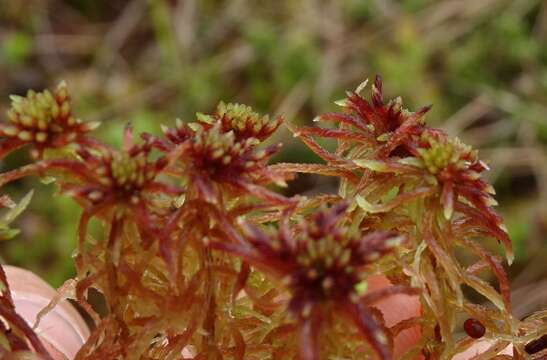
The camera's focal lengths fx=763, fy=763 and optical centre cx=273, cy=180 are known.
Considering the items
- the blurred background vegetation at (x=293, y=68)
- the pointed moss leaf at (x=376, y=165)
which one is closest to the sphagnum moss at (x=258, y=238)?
Answer: the pointed moss leaf at (x=376, y=165)

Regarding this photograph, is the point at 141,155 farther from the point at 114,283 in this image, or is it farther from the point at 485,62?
the point at 485,62

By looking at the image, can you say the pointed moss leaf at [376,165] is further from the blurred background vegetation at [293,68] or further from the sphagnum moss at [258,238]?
the blurred background vegetation at [293,68]

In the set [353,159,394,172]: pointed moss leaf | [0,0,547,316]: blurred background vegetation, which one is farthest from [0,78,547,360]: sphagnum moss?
[0,0,547,316]: blurred background vegetation

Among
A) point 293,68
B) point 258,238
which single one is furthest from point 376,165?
point 293,68

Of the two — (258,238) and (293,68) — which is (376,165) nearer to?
(258,238)

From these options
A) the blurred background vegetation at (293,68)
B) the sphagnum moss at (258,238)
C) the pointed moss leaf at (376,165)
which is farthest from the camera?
the blurred background vegetation at (293,68)

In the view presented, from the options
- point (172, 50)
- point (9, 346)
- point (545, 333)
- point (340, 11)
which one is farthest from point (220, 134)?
point (340, 11)
